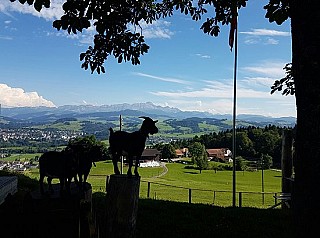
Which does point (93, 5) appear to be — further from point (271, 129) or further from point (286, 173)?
point (271, 129)

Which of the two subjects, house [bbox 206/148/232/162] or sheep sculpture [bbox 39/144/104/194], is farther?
house [bbox 206/148/232/162]

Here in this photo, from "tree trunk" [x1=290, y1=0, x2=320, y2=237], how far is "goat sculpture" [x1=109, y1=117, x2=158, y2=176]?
2591mm

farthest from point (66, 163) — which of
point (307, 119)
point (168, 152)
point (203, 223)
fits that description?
point (168, 152)

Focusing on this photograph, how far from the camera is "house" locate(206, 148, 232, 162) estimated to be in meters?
95.4

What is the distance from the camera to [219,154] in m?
97.7

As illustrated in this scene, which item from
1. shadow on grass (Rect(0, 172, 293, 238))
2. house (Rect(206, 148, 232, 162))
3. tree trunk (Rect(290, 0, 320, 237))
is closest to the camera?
tree trunk (Rect(290, 0, 320, 237))

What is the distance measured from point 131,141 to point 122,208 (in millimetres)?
1093

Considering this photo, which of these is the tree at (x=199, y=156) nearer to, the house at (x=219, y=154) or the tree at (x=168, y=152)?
the tree at (x=168, y=152)

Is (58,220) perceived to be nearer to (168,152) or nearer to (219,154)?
(168,152)

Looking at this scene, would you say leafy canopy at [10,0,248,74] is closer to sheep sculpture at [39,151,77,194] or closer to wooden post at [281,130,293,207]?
sheep sculpture at [39,151,77,194]

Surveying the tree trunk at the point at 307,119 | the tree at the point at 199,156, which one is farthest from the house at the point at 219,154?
the tree trunk at the point at 307,119

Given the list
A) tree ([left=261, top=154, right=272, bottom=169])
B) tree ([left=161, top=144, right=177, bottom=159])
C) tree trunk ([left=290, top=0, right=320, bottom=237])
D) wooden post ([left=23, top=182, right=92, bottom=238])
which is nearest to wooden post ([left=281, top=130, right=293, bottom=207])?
tree trunk ([left=290, top=0, right=320, bottom=237])

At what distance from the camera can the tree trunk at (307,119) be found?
328 cm

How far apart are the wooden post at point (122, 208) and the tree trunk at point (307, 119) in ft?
8.11
